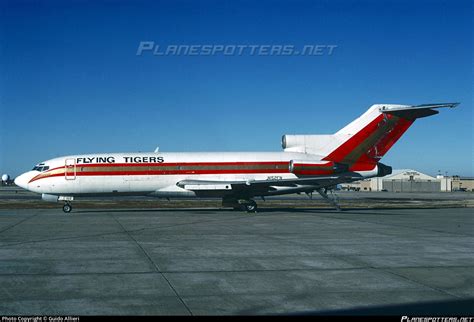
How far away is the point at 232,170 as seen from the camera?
28266mm

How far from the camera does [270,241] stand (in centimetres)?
1406

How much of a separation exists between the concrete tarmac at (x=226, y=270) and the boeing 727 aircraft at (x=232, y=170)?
35.8 feet

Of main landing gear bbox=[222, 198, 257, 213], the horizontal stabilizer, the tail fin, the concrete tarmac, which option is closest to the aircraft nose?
main landing gear bbox=[222, 198, 257, 213]

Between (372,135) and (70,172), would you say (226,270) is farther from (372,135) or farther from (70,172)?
(372,135)

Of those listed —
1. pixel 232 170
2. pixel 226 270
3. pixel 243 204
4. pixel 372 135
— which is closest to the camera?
pixel 226 270

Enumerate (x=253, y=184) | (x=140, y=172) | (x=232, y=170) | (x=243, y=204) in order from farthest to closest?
1. (x=232, y=170)
2. (x=243, y=204)
3. (x=140, y=172)
4. (x=253, y=184)

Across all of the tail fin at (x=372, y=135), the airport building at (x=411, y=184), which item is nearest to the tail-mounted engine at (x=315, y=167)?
the tail fin at (x=372, y=135)

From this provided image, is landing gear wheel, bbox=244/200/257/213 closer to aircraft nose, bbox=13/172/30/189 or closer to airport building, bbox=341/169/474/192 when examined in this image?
aircraft nose, bbox=13/172/30/189

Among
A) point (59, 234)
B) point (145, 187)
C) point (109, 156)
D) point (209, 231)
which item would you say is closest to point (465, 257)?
point (209, 231)

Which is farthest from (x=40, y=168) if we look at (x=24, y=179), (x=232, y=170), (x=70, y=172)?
(x=232, y=170)

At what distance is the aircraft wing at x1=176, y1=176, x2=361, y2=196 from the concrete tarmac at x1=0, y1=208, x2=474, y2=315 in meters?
9.96

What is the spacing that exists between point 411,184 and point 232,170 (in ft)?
249

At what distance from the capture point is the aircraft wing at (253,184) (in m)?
26.7

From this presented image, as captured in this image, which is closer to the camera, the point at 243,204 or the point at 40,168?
the point at 40,168
